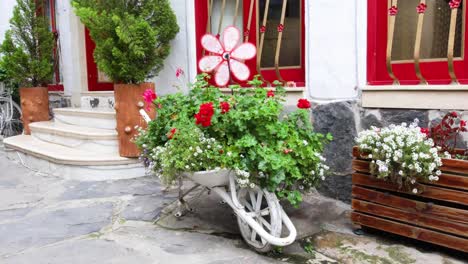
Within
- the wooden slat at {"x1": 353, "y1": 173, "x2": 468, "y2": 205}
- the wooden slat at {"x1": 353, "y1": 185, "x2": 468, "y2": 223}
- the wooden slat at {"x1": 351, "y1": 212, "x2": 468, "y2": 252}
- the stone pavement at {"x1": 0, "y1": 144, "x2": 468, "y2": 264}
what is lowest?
the stone pavement at {"x1": 0, "y1": 144, "x2": 468, "y2": 264}

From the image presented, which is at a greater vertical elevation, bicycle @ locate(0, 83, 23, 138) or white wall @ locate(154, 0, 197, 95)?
white wall @ locate(154, 0, 197, 95)

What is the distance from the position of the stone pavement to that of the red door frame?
2.55 meters

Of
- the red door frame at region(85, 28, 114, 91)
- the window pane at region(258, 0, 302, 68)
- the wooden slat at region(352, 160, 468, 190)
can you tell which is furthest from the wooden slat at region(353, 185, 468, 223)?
the red door frame at region(85, 28, 114, 91)

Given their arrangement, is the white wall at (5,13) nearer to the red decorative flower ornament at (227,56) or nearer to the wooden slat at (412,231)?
the red decorative flower ornament at (227,56)

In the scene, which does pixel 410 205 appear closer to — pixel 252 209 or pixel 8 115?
pixel 252 209

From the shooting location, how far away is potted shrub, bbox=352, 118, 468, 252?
2.25m

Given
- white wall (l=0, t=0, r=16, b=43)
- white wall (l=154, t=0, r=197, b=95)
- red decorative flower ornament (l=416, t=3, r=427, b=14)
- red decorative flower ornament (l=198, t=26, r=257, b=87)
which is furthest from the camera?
white wall (l=0, t=0, r=16, b=43)

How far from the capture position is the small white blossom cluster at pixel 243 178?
228 centimetres

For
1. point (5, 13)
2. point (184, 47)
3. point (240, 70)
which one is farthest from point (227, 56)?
point (5, 13)

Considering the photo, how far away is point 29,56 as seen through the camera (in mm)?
5465

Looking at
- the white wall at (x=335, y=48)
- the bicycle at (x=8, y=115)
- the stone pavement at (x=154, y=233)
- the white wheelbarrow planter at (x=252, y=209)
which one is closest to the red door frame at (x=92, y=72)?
the bicycle at (x=8, y=115)

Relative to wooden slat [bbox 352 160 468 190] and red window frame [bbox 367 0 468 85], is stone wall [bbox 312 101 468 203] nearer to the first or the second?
red window frame [bbox 367 0 468 85]

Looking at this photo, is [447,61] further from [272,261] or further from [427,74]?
[272,261]

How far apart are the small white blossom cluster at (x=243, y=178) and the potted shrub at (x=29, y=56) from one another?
4180 millimetres
